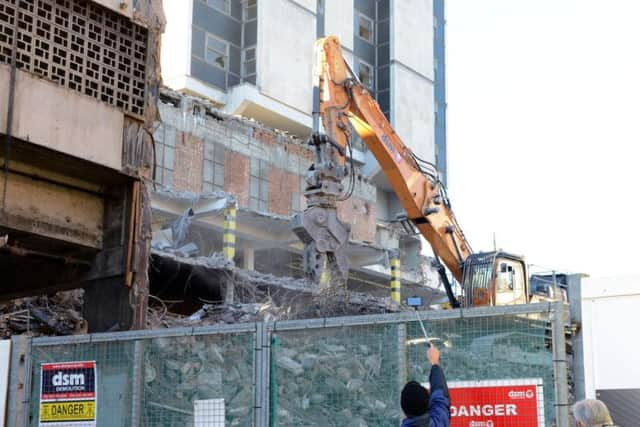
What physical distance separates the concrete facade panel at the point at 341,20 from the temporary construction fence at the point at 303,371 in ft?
130

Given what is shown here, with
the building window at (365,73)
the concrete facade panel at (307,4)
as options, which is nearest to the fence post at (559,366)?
the concrete facade panel at (307,4)

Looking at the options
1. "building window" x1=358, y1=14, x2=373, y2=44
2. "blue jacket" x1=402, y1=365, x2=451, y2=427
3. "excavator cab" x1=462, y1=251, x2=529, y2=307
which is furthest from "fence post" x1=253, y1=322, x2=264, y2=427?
"building window" x1=358, y1=14, x2=373, y2=44

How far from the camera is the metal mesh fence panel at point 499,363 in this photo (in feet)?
21.1

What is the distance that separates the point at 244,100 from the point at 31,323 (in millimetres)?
22392

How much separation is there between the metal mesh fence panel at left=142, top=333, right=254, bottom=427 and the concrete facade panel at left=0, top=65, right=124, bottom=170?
17.7 feet

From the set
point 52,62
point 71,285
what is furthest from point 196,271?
point 52,62

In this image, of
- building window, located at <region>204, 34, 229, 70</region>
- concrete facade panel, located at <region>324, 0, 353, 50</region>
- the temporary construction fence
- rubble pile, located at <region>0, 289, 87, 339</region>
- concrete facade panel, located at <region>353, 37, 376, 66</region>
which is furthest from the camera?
concrete facade panel, located at <region>353, 37, 376, 66</region>

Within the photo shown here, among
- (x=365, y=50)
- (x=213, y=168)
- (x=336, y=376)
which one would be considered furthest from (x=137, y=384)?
(x=365, y=50)

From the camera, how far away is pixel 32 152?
41.9 ft

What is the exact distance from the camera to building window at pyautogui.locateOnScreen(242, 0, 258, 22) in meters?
42.3

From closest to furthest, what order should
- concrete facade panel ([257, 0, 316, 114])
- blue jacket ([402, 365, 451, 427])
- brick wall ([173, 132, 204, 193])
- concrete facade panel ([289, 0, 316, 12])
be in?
1. blue jacket ([402, 365, 451, 427])
2. brick wall ([173, 132, 204, 193])
3. concrete facade panel ([257, 0, 316, 114])
4. concrete facade panel ([289, 0, 316, 12])

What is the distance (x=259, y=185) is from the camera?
37.5 m

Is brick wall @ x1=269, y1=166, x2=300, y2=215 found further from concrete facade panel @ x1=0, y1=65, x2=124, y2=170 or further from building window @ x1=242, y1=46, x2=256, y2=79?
concrete facade panel @ x1=0, y1=65, x2=124, y2=170

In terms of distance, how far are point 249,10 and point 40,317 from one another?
25893 mm
